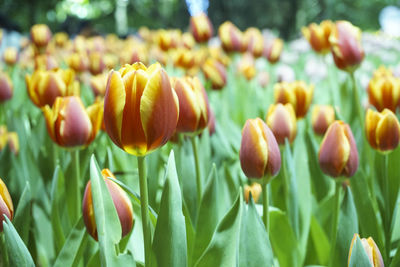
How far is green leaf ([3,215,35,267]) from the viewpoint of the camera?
0.73m

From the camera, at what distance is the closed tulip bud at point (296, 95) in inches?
56.0

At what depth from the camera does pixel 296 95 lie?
1.44m

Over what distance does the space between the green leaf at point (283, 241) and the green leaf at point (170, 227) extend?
33 centimetres

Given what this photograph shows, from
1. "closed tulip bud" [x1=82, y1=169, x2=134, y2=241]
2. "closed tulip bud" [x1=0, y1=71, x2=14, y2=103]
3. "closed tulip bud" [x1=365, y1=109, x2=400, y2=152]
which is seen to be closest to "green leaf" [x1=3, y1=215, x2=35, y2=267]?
"closed tulip bud" [x1=82, y1=169, x2=134, y2=241]

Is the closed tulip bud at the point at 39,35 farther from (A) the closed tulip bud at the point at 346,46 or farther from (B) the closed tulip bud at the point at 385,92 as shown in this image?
(B) the closed tulip bud at the point at 385,92

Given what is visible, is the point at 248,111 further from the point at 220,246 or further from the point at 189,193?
the point at 220,246

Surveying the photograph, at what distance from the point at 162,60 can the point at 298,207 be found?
158 cm

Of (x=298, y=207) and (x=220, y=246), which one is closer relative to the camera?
(x=220, y=246)

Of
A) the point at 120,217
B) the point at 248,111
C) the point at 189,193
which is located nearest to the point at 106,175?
the point at 120,217

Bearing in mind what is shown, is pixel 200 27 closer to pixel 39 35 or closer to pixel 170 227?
pixel 39 35

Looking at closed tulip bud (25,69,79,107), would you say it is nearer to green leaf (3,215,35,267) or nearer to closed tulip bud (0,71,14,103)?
closed tulip bud (0,71,14,103)

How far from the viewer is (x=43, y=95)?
4.46 ft

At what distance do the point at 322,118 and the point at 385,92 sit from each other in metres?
0.23

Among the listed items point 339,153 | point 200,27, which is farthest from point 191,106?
point 200,27
